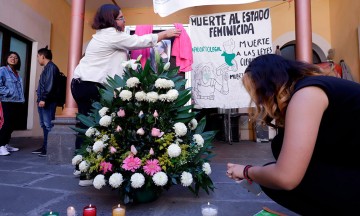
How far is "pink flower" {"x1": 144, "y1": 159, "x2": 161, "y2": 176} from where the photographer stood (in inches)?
66.5

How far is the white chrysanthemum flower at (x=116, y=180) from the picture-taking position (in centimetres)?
167

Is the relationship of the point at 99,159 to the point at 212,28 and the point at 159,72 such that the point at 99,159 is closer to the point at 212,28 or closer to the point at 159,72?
the point at 159,72

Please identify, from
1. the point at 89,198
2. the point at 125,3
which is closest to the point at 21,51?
the point at 125,3

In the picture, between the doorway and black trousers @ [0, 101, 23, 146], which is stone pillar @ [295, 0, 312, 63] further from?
the doorway

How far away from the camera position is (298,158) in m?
0.96

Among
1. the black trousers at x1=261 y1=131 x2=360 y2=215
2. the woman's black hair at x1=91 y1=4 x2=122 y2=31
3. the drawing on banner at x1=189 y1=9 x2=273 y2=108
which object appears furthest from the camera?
the drawing on banner at x1=189 y1=9 x2=273 y2=108

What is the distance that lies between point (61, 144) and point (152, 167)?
84.0 inches

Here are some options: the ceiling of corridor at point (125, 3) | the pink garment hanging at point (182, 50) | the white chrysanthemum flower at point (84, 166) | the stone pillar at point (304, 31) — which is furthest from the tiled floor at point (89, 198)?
the ceiling of corridor at point (125, 3)

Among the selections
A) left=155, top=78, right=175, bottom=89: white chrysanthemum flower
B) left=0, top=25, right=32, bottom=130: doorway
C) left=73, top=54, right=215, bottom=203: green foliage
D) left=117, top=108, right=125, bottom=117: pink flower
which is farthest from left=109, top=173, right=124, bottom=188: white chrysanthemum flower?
left=0, top=25, right=32, bottom=130: doorway

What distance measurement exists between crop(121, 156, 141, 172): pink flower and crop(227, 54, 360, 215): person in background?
70 centimetres

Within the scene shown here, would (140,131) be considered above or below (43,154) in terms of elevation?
above

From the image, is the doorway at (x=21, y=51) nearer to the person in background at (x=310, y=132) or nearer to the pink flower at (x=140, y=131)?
the pink flower at (x=140, y=131)

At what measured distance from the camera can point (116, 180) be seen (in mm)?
1668

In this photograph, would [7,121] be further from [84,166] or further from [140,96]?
[140,96]
